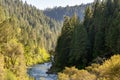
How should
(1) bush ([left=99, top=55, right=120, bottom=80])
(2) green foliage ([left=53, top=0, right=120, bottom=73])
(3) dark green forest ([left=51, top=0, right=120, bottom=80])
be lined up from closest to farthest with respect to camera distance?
(1) bush ([left=99, top=55, right=120, bottom=80]) < (3) dark green forest ([left=51, top=0, right=120, bottom=80]) < (2) green foliage ([left=53, top=0, right=120, bottom=73])

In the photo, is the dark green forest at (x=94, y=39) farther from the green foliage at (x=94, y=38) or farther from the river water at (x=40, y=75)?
the river water at (x=40, y=75)

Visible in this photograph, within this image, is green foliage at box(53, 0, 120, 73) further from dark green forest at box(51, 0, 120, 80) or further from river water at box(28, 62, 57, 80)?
river water at box(28, 62, 57, 80)

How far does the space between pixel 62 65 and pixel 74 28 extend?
11.3m

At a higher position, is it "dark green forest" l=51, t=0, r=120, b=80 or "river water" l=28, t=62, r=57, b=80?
"dark green forest" l=51, t=0, r=120, b=80

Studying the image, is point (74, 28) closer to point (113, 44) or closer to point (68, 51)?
point (68, 51)

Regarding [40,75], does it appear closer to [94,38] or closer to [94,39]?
[94,39]

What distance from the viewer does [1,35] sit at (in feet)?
257

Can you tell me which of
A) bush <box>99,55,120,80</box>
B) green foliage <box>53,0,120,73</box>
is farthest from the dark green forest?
bush <box>99,55,120,80</box>

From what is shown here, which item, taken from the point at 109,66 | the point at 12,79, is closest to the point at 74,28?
the point at 12,79

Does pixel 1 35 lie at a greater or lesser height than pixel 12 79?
greater

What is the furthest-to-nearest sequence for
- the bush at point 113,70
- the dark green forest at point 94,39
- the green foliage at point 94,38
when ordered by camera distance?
the green foliage at point 94,38, the dark green forest at point 94,39, the bush at point 113,70

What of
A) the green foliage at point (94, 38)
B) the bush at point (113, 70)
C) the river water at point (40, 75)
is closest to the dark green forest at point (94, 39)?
the green foliage at point (94, 38)

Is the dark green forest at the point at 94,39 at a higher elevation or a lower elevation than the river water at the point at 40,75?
higher

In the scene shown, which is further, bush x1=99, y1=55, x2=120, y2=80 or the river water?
the river water
